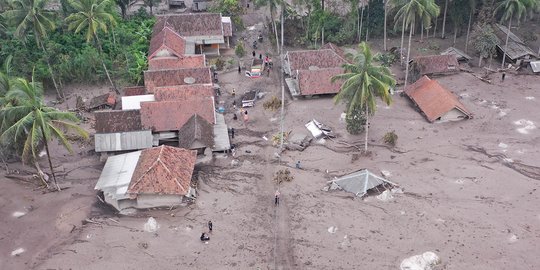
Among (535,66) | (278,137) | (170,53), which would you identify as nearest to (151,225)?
(278,137)

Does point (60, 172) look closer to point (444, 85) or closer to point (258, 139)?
point (258, 139)

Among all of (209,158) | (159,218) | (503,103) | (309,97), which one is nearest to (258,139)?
(209,158)

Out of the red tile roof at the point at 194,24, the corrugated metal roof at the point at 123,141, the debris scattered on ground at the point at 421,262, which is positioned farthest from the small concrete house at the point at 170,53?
the debris scattered on ground at the point at 421,262

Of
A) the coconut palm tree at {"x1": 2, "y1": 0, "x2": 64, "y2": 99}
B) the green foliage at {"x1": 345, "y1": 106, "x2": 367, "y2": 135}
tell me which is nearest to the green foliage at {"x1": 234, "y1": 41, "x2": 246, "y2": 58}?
the green foliage at {"x1": 345, "y1": 106, "x2": 367, "y2": 135}

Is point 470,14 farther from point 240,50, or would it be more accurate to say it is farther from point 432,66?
point 240,50

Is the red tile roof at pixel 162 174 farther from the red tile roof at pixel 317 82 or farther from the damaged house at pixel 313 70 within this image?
the damaged house at pixel 313 70

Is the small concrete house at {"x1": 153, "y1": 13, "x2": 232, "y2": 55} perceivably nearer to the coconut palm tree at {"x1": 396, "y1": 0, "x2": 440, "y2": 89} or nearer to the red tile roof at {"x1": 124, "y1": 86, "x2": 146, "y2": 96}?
the red tile roof at {"x1": 124, "y1": 86, "x2": 146, "y2": 96}
